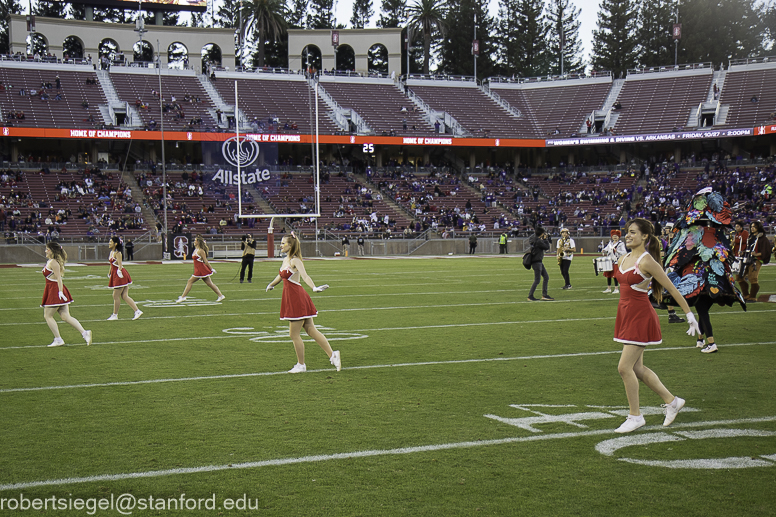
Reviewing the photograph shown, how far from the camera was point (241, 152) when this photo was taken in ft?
120

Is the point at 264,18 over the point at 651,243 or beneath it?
over

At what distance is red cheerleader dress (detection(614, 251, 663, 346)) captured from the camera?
6074mm

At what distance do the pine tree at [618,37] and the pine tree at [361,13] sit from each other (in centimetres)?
2614

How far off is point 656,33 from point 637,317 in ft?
268

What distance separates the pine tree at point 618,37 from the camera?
8106cm

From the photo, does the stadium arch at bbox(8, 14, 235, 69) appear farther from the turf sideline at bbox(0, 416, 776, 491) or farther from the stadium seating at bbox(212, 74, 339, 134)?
the turf sideline at bbox(0, 416, 776, 491)

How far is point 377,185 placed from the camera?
5356cm

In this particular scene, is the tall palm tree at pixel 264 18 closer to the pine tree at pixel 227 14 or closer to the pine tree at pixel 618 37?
the pine tree at pixel 227 14

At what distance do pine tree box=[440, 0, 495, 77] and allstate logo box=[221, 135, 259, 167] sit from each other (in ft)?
167

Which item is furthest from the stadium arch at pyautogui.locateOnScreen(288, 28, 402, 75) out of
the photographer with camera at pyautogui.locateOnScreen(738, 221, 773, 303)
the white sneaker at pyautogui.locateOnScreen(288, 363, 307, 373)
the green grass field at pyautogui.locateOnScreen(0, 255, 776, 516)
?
the white sneaker at pyautogui.locateOnScreen(288, 363, 307, 373)

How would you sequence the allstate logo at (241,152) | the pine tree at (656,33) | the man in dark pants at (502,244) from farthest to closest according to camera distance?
the pine tree at (656,33)
the man in dark pants at (502,244)
the allstate logo at (241,152)

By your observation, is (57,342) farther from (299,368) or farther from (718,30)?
(718,30)

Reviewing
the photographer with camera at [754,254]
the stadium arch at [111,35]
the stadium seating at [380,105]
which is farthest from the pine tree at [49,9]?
the photographer with camera at [754,254]

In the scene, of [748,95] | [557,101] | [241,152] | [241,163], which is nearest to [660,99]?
[748,95]
